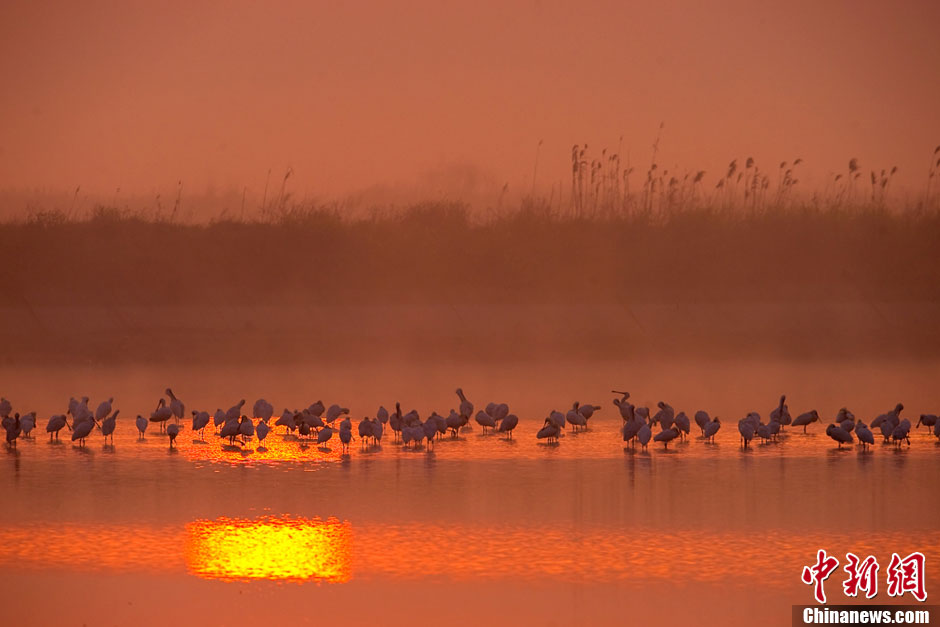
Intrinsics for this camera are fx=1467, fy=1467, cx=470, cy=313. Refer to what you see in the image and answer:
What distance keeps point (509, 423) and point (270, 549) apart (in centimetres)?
802

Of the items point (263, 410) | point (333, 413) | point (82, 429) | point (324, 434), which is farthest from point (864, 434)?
point (82, 429)

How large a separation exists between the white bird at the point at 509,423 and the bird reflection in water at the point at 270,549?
6.62 metres

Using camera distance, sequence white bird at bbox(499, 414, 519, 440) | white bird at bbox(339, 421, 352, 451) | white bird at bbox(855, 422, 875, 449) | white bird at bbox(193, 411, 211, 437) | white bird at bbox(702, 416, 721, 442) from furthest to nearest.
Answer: white bird at bbox(499, 414, 519, 440) < white bird at bbox(193, 411, 211, 437) < white bird at bbox(702, 416, 721, 442) < white bird at bbox(855, 422, 875, 449) < white bird at bbox(339, 421, 352, 451)

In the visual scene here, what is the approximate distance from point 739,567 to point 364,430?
26.6 feet

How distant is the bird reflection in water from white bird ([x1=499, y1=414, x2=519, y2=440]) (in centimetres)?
662

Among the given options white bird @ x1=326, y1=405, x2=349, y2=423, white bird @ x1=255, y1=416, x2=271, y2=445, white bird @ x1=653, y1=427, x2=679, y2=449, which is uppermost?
white bird @ x1=326, y1=405, x2=349, y2=423

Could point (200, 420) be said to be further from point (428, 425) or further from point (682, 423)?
point (682, 423)

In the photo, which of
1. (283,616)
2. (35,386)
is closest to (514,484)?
(283,616)

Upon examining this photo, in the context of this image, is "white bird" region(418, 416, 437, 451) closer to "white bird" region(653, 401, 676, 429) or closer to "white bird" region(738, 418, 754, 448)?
"white bird" region(653, 401, 676, 429)

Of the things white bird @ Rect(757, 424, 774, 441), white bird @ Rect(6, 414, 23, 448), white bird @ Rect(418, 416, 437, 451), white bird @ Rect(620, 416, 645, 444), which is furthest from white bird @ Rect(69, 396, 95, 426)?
white bird @ Rect(757, 424, 774, 441)

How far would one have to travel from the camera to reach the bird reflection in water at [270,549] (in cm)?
1236

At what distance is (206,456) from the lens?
18.9 meters

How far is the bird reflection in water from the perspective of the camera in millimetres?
12359

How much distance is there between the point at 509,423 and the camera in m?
20.9
